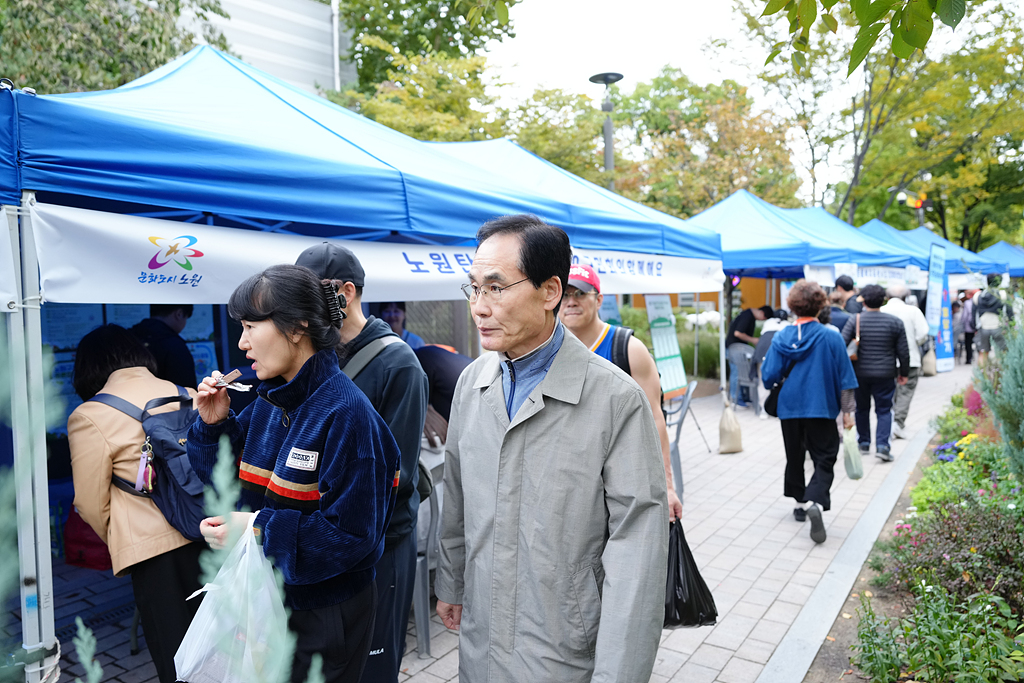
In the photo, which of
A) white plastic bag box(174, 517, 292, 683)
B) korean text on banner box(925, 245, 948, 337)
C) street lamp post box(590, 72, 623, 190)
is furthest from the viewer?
street lamp post box(590, 72, 623, 190)

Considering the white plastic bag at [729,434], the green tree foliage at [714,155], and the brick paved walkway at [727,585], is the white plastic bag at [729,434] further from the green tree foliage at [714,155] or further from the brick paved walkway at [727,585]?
the green tree foliage at [714,155]

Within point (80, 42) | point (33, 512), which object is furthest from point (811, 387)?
point (80, 42)

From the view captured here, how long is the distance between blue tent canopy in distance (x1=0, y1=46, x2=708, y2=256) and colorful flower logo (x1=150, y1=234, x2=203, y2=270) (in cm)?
13

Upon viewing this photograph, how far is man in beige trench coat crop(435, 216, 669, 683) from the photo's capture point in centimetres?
164

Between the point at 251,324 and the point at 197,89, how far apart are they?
2.36 metres

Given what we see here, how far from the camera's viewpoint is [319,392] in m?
1.86

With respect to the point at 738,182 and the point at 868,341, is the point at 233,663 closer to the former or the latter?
the point at 868,341

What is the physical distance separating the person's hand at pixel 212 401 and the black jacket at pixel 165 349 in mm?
2406

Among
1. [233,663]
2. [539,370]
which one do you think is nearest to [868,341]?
[539,370]

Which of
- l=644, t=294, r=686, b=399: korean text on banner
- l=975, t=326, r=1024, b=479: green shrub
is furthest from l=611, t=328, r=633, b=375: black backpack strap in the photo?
l=644, t=294, r=686, b=399: korean text on banner

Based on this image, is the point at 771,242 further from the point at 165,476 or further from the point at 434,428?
the point at 165,476

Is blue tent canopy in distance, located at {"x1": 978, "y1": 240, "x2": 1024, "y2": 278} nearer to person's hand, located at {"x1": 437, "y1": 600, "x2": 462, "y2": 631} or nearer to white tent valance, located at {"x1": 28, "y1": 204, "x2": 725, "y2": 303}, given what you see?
white tent valance, located at {"x1": 28, "y1": 204, "x2": 725, "y2": 303}

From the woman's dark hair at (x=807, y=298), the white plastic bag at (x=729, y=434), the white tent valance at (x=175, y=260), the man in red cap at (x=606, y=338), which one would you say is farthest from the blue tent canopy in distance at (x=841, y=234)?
the white tent valance at (x=175, y=260)

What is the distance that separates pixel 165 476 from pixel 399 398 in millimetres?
1064
